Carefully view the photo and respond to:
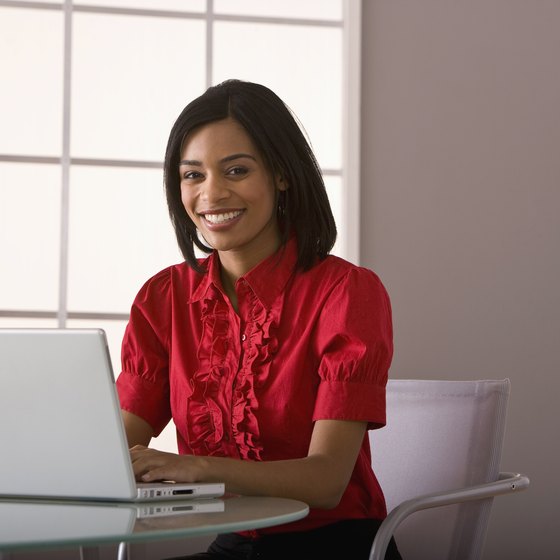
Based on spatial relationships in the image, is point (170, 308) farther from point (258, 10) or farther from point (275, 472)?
point (258, 10)

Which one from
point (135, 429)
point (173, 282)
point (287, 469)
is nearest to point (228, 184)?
point (173, 282)

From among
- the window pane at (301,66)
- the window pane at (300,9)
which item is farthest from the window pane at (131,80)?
Answer: the window pane at (300,9)

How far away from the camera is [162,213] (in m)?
3.44

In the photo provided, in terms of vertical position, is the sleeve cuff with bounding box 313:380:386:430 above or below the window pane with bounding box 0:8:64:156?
below

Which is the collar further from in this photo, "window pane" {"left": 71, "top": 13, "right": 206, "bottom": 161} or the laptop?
"window pane" {"left": 71, "top": 13, "right": 206, "bottom": 161}

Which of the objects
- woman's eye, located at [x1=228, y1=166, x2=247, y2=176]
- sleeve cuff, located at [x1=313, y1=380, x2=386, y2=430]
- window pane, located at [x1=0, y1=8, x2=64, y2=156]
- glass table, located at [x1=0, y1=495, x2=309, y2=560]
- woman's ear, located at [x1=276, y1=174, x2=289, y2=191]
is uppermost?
window pane, located at [x1=0, y1=8, x2=64, y2=156]

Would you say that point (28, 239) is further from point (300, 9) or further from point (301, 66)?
point (300, 9)

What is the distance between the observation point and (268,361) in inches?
73.6

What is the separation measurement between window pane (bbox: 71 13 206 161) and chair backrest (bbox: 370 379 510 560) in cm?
159

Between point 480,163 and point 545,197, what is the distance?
0.27 m

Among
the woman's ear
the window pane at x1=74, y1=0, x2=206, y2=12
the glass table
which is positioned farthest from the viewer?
the window pane at x1=74, y1=0, x2=206, y2=12

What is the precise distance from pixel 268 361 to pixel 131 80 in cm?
186

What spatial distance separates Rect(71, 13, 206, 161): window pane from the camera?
11.2 ft

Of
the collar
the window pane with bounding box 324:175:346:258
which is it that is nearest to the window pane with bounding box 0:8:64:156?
the window pane with bounding box 324:175:346:258
